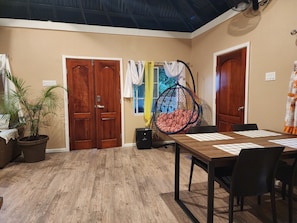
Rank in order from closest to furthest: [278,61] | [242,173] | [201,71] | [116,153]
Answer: [242,173] → [278,61] → [116,153] → [201,71]

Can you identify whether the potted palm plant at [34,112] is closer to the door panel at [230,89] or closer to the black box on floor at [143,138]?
the black box on floor at [143,138]

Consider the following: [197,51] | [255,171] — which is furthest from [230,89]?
[255,171]

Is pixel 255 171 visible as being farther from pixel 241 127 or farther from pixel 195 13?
pixel 195 13

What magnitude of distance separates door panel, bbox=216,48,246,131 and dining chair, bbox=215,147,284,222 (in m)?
1.92

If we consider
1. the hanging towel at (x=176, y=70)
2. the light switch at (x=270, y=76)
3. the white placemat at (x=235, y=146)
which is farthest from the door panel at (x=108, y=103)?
the white placemat at (x=235, y=146)

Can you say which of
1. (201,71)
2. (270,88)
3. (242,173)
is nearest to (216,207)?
(242,173)

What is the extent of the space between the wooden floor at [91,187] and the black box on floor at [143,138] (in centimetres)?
36

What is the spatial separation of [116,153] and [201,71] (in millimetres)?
2662

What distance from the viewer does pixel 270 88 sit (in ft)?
9.60

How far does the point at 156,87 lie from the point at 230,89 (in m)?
1.79

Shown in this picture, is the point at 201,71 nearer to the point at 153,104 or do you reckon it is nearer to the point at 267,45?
the point at 153,104

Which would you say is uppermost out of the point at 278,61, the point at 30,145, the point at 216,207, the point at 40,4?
the point at 40,4

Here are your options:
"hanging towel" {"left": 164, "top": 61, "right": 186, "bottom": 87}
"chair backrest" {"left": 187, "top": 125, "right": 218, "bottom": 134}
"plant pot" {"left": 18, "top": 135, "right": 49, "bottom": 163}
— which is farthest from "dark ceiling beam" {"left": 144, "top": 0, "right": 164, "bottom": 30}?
"plant pot" {"left": 18, "top": 135, "right": 49, "bottom": 163}

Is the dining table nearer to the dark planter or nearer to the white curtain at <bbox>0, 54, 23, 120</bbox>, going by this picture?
the dark planter
